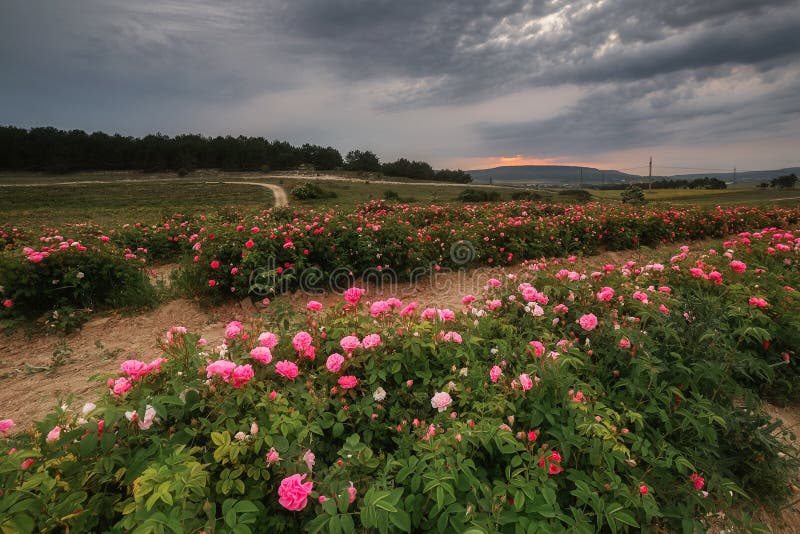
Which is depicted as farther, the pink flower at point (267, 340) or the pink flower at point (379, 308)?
the pink flower at point (379, 308)

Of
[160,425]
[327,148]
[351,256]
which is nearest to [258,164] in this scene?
[327,148]

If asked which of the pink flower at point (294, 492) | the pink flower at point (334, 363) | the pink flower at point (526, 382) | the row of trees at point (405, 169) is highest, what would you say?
the row of trees at point (405, 169)

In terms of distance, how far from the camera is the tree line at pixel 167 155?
178 ft

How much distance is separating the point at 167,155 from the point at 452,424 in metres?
78.3

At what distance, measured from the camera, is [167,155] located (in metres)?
64.1

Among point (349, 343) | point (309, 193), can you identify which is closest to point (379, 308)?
point (349, 343)

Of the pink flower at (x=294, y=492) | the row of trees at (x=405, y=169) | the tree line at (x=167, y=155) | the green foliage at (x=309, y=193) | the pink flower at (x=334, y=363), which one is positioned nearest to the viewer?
the pink flower at (x=294, y=492)

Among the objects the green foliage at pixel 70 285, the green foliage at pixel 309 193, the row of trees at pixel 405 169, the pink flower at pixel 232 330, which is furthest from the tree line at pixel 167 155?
the pink flower at pixel 232 330

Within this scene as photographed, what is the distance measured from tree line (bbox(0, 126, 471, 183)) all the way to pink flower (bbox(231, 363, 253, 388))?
66764 millimetres

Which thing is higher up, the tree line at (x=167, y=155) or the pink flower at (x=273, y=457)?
the tree line at (x=167, y=155)

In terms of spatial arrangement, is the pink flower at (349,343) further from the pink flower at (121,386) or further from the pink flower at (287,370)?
the pink flower at (121,386)

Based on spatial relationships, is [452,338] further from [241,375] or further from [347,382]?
[241,375]

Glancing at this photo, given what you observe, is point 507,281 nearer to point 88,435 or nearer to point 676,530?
point 676,530

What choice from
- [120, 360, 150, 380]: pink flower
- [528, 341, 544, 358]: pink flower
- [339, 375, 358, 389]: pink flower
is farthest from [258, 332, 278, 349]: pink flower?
[528, 341, 544, 358]: pink flower
